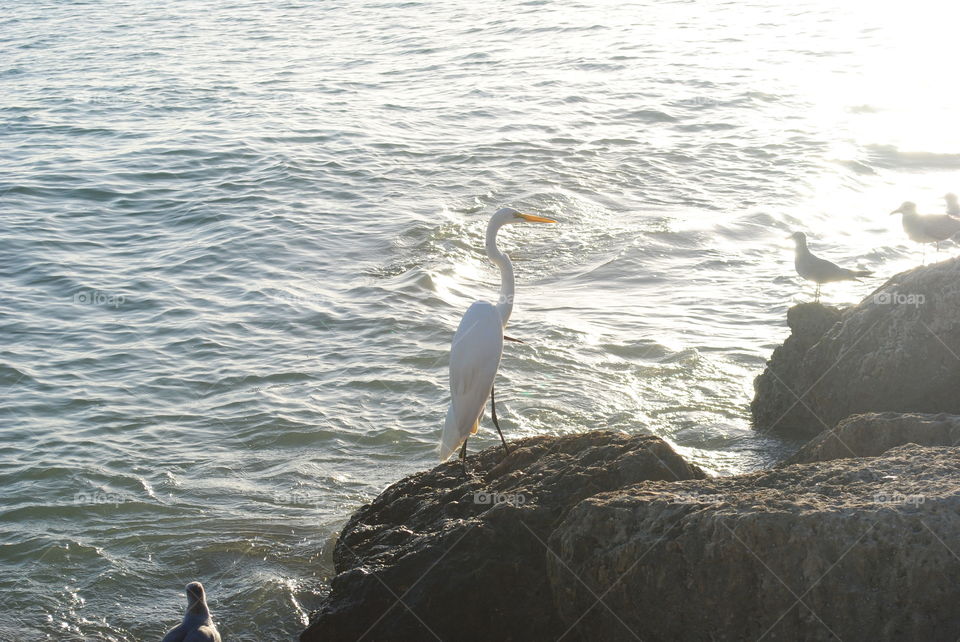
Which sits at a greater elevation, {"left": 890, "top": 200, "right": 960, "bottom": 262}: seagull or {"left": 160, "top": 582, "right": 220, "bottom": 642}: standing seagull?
{"left": 890, "top": 200, "right": 960, "bottom": 262}: seagull

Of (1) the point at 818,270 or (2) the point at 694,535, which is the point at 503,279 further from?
(1) the point at 818,270

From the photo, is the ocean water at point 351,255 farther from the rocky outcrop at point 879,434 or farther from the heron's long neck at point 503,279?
the heron's long neck at point 503,279

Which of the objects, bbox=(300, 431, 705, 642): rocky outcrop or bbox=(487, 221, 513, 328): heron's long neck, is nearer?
bbox=(300, 431, 705, 642): rocky outcrop

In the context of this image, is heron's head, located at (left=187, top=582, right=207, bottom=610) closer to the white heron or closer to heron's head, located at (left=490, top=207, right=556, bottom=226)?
the white heron

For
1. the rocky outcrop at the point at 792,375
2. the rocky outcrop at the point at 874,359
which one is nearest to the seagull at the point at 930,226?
the rocky outcrop at the point at 792,375

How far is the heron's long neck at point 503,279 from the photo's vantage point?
21.5ft

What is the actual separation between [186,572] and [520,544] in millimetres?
2576

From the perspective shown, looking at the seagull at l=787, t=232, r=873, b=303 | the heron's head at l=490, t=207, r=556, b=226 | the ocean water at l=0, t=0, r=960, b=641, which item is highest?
the heron's head at l=490, t=207, r=556, b=226

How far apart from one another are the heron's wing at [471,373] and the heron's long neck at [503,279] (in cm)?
21

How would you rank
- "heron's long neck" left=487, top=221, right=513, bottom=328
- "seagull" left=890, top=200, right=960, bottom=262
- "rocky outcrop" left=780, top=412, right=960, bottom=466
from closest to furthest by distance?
"rocky outcrop" left=780, top=412, right=960, bottom=466
"heron's long neck" left=487, top=221, right=513, bottom=328
"seagull" left=890, top=200, right=960, bottom=262

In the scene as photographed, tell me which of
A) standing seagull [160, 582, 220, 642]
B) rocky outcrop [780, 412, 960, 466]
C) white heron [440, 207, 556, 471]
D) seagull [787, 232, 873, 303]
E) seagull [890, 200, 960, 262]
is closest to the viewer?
standing seagull [160, 582, 220, 642]

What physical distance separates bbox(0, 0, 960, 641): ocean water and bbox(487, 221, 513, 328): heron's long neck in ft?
5.30

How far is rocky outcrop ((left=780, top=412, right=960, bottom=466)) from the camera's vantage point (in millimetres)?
5371

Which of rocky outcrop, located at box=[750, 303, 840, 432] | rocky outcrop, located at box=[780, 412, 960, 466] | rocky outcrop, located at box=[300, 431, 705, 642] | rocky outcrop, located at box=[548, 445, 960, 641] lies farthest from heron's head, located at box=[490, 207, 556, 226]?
rocky outcrop, located at box=[548, 445, 960, 641]
